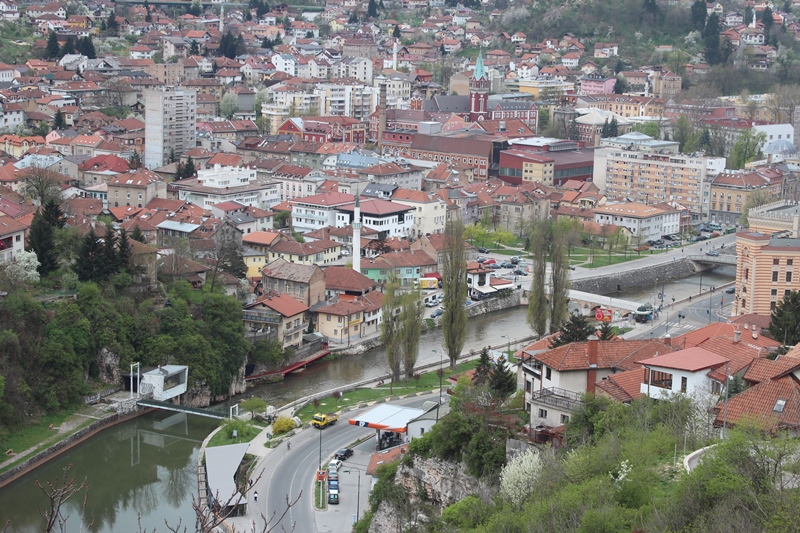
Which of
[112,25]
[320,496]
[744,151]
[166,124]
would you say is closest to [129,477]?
[320,496]

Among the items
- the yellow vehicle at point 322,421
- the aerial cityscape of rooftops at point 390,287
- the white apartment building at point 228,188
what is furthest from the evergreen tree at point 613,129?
the yellow vehicle at point 322,421

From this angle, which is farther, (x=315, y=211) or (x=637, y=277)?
(x=315, y=211)

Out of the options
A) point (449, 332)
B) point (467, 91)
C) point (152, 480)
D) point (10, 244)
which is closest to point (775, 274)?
point (449, 332)

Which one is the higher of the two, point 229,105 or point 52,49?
point 52,49

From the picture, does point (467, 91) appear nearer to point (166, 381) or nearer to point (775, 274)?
point (775, 274)

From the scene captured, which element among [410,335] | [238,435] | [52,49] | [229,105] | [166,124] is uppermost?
[52,49]

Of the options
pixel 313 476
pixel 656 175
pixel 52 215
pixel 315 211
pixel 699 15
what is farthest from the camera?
pixel 699 15

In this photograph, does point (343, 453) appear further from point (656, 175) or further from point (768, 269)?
point (656, 175)
